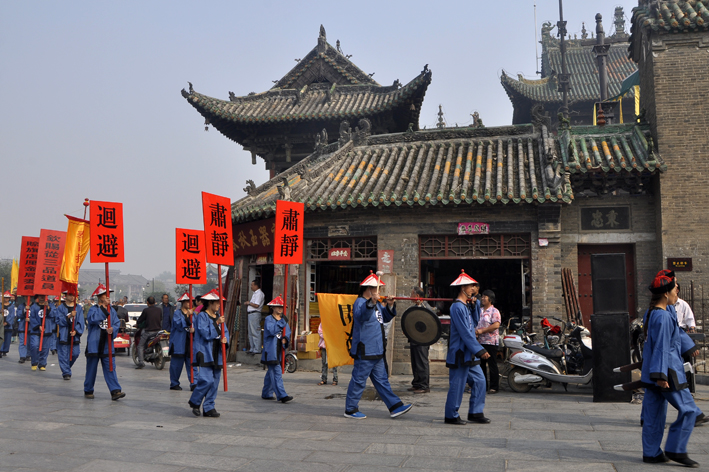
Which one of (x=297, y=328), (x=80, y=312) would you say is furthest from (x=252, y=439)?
(x=80, y=312)

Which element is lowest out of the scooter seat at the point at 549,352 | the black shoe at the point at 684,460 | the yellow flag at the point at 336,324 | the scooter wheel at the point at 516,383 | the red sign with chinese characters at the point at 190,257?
the scooter wheel at the point at 516,383

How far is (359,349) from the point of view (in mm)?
7660

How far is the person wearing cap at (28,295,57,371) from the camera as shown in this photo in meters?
14.0

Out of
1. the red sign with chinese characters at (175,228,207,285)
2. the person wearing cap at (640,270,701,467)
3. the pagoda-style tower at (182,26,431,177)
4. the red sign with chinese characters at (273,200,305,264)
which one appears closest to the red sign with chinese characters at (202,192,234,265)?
the red sign with chinese characters at (175,228,207,285)

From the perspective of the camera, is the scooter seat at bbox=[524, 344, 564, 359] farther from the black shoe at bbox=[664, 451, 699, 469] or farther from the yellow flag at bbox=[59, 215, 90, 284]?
the yellow flag at bbox=[59, 215, 90, 284]

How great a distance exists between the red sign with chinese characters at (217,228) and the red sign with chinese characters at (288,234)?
0.90 meters

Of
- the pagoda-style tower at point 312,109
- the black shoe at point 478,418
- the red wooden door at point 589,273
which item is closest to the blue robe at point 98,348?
the black shoe at point 478,418

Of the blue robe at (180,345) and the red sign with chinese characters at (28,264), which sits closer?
the blue robe at (180,345)

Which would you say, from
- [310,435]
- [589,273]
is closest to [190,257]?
[310,435]

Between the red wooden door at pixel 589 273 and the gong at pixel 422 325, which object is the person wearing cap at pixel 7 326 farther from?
the red wooden door at pixel 589 273

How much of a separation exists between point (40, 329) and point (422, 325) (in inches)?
399

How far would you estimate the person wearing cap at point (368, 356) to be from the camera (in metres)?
7.62

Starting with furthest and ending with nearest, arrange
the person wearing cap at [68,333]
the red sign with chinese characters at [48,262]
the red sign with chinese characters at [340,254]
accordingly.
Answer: the red sign with chinese characters at [48,262]
the red sign with chinese characters at [340,254]
the person wearing cap at [68,333]

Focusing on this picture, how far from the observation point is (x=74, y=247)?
11273 mm
